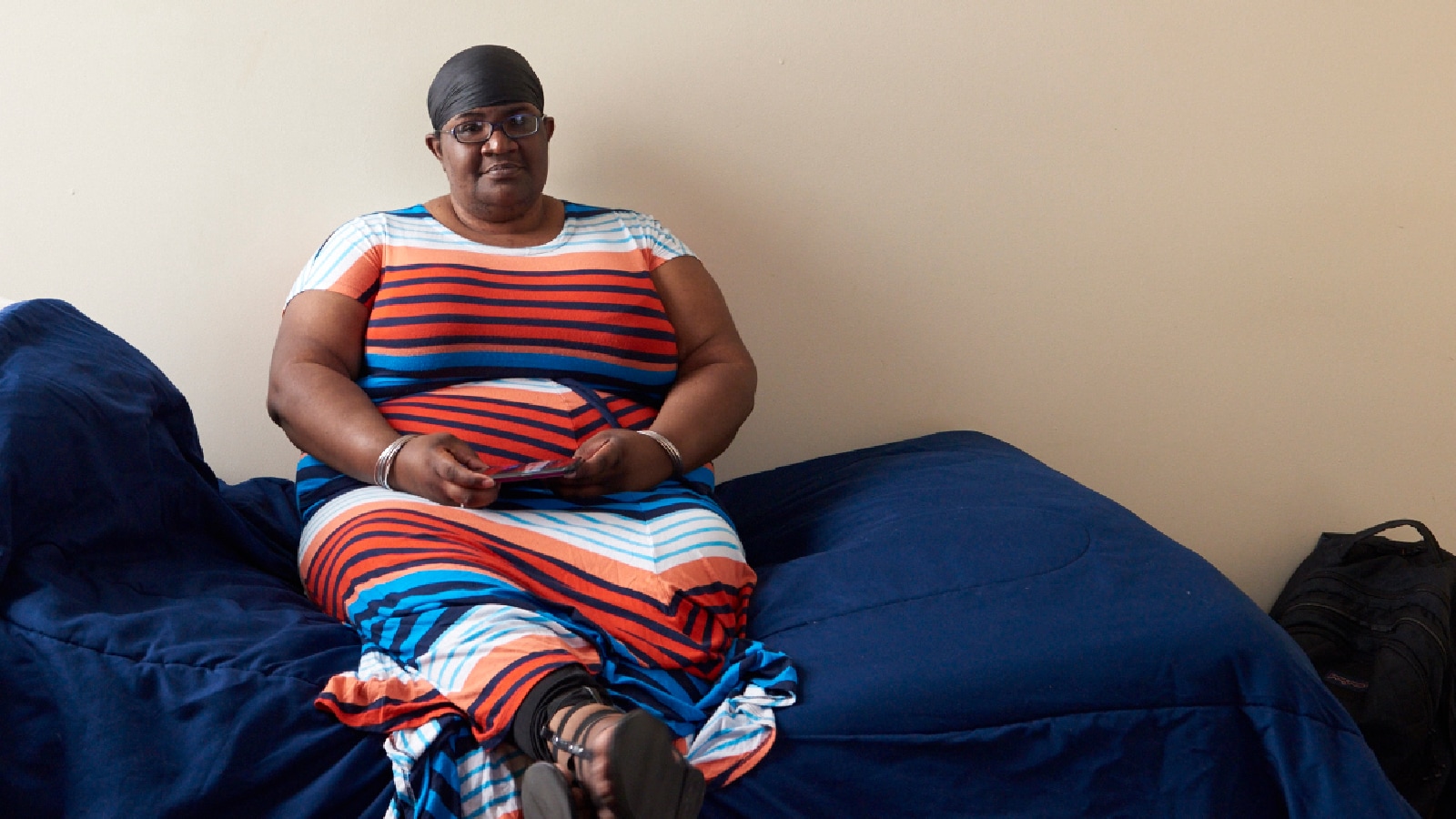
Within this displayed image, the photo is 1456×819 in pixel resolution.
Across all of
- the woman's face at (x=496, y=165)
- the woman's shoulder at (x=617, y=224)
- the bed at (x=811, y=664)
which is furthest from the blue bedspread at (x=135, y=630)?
the woman's shoulder at (x=617, y=224)

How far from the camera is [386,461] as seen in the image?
1498mm

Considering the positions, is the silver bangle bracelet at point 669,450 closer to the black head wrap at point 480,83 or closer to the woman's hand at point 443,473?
the woman's hand at point 443,473

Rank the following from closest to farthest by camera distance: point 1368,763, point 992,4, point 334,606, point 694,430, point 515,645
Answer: point 515,645, point 1368,763, point 334,606, point 694,430, point 992,4

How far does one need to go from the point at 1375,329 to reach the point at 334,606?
2.06 m

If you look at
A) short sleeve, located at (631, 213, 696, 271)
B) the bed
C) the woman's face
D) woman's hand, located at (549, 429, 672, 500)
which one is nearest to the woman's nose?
the woman's face

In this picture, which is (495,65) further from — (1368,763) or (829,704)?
(1368,763)

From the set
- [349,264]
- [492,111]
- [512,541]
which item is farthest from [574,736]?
[492,111]

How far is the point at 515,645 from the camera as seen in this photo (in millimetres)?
1188

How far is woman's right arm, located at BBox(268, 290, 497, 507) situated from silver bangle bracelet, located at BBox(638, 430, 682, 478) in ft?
0.82

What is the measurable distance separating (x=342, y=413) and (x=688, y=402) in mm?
499

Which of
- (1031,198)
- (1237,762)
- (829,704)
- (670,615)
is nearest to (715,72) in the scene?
(1031,198)

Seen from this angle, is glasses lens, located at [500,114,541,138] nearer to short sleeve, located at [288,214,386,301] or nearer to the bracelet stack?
short sleeve, located at [288,214,386,301]

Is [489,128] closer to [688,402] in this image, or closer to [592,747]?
[688,402]

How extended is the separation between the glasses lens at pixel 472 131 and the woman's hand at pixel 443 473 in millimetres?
506
